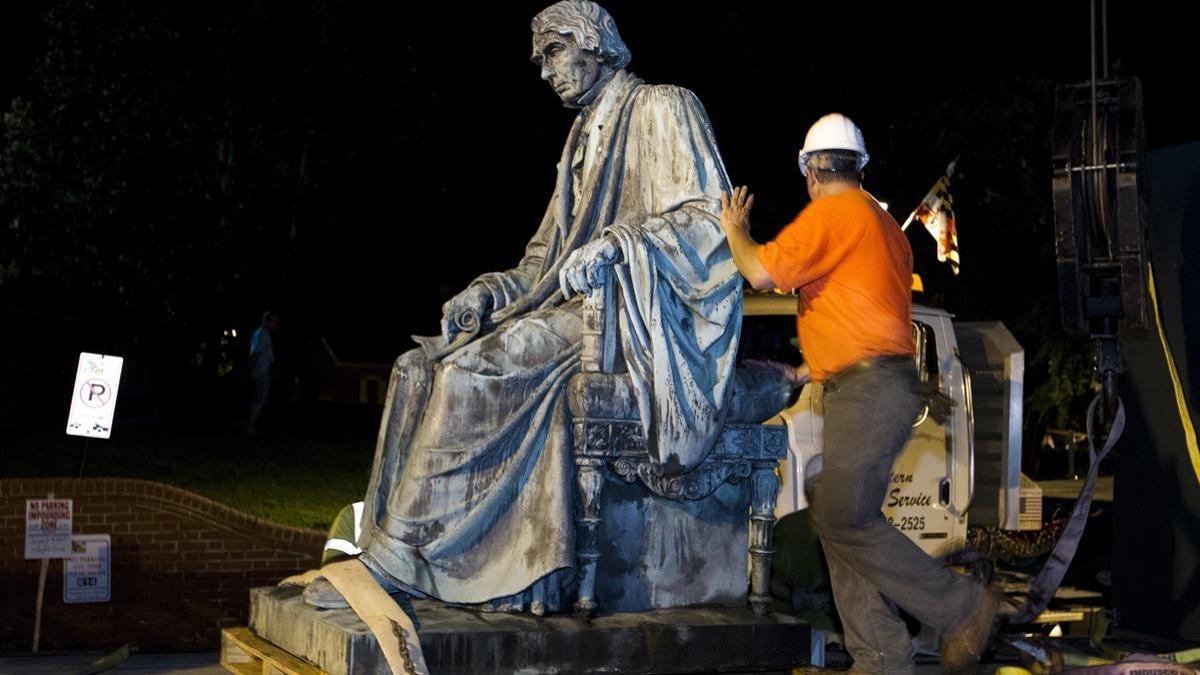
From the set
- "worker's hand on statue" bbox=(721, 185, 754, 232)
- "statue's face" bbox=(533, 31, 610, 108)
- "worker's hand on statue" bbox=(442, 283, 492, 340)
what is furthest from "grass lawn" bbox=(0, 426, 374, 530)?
"worker's hand on statue" bbox=(721, 185, 754, 232)

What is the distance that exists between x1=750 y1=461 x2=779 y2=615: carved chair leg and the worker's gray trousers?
62 centimetres

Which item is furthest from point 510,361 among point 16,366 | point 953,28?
point 953,28

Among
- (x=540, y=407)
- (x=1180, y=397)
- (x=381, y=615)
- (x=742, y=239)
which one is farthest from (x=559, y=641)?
(x=1180, y=397)

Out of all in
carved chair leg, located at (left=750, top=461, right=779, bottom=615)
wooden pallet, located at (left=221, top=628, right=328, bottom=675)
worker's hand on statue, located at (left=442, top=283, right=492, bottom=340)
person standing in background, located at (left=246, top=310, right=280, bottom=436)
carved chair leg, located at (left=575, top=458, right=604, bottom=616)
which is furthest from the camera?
person standing in background, located at (left=246, top=310, right=280, bottom=436)

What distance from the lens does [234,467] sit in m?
15.1

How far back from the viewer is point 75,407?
36.9 ft

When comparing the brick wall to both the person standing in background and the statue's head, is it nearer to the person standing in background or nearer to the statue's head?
the statue's head

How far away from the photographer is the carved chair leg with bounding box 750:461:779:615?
20.5 ft

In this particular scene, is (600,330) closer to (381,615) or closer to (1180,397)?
(381,615)

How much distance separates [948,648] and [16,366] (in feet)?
60.2

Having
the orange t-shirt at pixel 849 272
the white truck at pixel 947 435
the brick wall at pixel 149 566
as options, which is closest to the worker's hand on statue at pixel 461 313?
the orange t-shirt at pixel 849 272

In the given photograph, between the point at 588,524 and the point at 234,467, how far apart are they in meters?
9.66

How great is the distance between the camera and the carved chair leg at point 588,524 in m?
6.00

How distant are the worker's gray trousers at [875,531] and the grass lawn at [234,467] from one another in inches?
289
